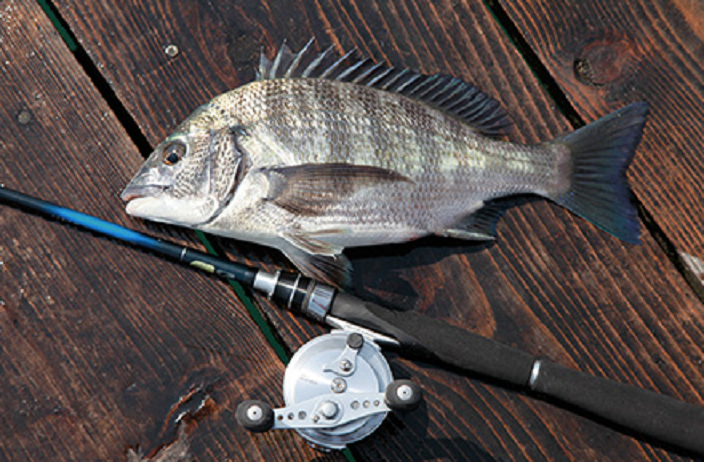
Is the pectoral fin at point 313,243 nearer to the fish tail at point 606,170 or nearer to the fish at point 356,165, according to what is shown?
the fish at point 356,165

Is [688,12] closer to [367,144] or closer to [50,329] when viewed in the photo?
[367,144]

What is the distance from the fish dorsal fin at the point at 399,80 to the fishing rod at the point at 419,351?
1.89ft

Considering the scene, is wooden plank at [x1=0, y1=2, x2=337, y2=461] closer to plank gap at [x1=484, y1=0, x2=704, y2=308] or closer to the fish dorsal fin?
the fish dorsal fin

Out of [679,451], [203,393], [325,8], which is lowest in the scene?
[679,451]

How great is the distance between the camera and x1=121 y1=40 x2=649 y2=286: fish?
1605 millimetres

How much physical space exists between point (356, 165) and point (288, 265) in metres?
0.37

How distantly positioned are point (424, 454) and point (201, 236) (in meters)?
0.88

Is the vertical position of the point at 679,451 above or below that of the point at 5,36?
below

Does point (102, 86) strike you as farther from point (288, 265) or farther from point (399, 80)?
point (399, 80)

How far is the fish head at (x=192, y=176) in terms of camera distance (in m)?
1.60

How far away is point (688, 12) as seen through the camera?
185 cm

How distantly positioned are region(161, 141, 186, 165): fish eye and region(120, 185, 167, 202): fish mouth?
0.24 feet

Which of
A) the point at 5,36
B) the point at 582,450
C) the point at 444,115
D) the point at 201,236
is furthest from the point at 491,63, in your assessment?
the point at 5,36

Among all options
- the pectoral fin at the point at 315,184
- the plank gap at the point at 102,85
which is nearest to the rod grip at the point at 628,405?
the pectoral fin at the point at 315,184
